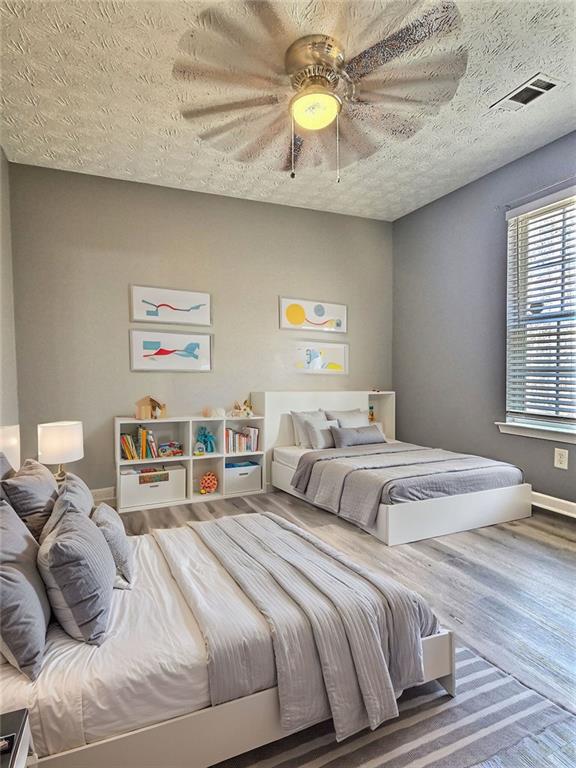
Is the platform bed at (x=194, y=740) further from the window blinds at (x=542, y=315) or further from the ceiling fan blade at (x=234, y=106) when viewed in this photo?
the window blinds at (x=542, y=315)

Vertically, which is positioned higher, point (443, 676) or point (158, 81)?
point (158, 81)

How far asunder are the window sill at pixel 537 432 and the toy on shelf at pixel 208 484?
2.71m

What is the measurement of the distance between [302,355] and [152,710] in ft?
12.7

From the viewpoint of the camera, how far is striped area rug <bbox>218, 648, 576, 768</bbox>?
138 cm

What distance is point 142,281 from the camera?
4133 mm

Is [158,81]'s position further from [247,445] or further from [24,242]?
[247,445]

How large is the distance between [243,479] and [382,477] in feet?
5.38

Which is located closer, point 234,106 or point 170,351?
point 234,106

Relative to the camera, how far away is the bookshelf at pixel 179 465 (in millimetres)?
3789

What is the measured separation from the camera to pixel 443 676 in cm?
164

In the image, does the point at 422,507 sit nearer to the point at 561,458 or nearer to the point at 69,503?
the point at 561,458

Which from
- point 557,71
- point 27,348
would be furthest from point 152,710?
point 557,71

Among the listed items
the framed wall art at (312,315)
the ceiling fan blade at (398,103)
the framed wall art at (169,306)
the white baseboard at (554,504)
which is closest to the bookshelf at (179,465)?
the framed wall art at (169,306)

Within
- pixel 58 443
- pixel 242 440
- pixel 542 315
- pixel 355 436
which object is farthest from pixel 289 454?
pixel 542 315
